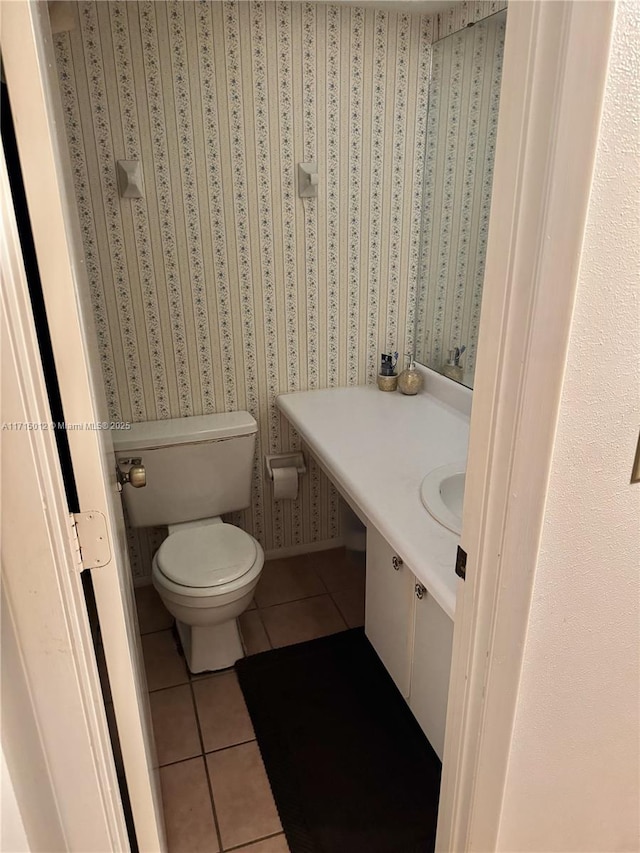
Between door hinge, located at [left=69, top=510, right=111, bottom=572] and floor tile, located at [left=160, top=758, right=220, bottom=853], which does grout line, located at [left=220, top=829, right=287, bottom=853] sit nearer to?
floor tile, located at [left=160, top=758, right=220, bottom=853]

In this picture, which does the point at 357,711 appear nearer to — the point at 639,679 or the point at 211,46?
the point at 639,679

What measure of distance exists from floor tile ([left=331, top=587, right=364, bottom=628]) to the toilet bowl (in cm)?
45

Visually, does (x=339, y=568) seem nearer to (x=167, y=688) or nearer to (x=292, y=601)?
(x=292, y=601)

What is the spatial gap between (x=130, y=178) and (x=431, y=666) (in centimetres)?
175

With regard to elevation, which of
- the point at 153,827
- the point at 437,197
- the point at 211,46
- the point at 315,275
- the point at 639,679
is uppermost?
the point at 211,46

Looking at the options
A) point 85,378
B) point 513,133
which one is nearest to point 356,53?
point 513,133

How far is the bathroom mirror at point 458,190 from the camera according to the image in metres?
1.88

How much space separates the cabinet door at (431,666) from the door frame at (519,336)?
0.35 m

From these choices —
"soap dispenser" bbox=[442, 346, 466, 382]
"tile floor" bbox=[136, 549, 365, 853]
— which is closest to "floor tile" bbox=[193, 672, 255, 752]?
"tile floor" bbox=[136, 549, 365, 853]

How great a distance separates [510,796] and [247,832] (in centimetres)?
80

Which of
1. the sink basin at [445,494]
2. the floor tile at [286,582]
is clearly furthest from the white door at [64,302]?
the floor tile at [286,582]

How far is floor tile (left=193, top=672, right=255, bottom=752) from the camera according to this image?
5.78 feet

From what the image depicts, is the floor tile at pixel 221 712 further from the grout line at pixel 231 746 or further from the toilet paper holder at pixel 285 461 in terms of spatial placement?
the toilet paper holder at pixel 285 461

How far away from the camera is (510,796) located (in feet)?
3.43
